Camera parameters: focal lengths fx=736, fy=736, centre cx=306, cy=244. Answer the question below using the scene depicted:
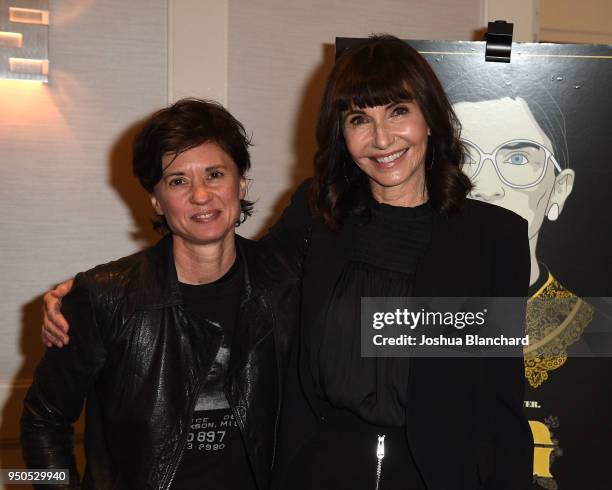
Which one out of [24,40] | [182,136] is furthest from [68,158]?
[182,136]

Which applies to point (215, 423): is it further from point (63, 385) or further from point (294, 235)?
point (294, 235)

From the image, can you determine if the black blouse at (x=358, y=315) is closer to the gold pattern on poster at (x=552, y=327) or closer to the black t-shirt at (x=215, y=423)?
the black t-shirt at (x=215, y=423)

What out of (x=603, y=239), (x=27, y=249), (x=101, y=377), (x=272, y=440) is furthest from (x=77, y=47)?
(x=603, y=239)

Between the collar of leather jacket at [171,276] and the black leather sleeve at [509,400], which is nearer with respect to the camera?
the black leather sleeve at [509,400]

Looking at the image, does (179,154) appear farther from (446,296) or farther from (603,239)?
(603,239)

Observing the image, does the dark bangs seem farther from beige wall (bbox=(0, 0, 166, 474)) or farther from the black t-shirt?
beige wall (bbox=(0, 0, 166, 474))

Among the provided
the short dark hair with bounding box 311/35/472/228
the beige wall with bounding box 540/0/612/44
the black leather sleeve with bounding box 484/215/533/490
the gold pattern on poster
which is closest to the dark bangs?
the short dark hair with bounding box 311/35/472/228

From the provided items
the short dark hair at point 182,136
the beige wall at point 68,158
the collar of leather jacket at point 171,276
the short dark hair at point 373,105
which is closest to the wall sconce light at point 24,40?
the beige wall at point 68,158

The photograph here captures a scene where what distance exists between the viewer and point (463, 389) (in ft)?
5.56

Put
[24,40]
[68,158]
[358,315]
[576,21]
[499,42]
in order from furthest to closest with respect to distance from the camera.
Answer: [576,21]
[68,158]
[24,40]
[499,42]
[358,315]

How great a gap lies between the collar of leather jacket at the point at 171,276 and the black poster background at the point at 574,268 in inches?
34.9

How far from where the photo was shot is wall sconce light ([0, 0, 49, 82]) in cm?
291

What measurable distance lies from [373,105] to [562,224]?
95 cm

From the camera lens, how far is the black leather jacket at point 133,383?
1.77 meters
